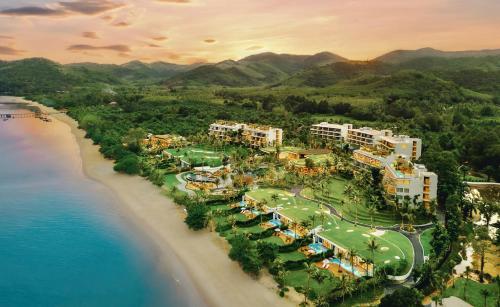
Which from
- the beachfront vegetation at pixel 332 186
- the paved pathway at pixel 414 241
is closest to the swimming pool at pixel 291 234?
the beachfront vegetation at pixel 332 186

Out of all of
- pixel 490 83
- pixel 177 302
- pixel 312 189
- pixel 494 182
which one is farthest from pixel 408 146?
pixel 490 83

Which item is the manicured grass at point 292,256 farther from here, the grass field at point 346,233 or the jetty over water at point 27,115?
the jetty over water at point 27,115

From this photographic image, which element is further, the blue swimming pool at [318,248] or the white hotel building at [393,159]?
the white hotel building at [393,159]

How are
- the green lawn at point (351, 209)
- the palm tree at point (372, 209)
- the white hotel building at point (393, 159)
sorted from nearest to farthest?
1. the green lawn at point (351, 209)
2. the palm tree at point (372, 209)
3. the white hotel building at point (393, 159)

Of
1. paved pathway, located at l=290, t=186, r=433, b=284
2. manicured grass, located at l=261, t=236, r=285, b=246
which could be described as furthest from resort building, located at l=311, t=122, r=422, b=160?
manicured grass, located at l=261, t=236, r=285, b=246

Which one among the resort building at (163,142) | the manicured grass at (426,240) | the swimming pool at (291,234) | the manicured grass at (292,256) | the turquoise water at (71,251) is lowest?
the turquoise water at (71,251)

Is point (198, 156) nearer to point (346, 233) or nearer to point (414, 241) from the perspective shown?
point (346, 233)
